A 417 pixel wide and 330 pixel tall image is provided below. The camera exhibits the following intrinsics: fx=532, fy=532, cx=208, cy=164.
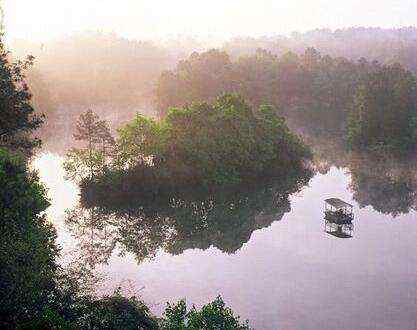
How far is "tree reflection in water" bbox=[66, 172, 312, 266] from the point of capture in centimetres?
6025

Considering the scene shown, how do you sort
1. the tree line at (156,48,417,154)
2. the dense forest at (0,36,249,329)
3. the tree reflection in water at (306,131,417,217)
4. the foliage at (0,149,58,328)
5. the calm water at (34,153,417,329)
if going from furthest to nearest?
the tree line at (156,48,417,154)
the tree reflection in water at (306,131,417,217)
the calm water at (34,153,417,329)
the foliage at (0,149,58,328)
the dense forest at (0,36,249,329)

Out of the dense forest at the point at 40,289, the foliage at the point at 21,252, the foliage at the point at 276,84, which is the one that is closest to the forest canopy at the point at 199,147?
the dense forest at the point at 40,289

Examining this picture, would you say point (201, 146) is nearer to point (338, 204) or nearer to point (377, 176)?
point (338, 204)

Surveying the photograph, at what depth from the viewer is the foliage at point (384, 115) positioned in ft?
376

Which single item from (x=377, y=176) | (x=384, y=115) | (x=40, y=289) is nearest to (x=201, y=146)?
(x=377, y=176)

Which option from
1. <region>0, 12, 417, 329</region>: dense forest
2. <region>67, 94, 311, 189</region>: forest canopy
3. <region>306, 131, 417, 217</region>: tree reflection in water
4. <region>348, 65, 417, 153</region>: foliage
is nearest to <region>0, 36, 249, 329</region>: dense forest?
<region>0, 12, 417, 329</region>: dense forest

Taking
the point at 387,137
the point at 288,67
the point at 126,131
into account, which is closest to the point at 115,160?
the point at 126,131

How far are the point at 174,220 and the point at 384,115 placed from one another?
212ft

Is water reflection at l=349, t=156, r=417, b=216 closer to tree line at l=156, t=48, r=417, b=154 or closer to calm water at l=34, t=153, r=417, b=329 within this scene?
calm water at l=34, t=153, r=417, b=329

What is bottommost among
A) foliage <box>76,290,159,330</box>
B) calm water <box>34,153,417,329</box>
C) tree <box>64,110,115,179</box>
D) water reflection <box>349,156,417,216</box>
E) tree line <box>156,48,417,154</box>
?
foliage <box>76,290,159,330</box>

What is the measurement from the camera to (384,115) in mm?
114500

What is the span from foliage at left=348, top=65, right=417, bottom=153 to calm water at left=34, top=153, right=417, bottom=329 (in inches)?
1613

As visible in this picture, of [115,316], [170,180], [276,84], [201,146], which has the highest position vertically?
[276,84]

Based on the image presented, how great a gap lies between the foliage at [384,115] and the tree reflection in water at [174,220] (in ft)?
127
